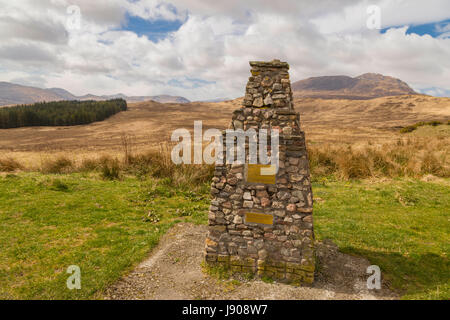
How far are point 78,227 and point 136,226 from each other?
A: 67.9 inches

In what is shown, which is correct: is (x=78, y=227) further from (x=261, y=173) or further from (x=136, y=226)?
(x=261, y=173)

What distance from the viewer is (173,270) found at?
6.11 meters

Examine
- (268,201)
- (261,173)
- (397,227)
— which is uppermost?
(261,173)

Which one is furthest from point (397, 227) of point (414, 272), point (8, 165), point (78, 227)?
point (8, 165)

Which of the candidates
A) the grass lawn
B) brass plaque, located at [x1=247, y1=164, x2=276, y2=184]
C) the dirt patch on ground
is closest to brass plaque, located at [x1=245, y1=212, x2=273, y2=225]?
brass plaque, located at [x1=247, y1=164, x2=276, y2=184]

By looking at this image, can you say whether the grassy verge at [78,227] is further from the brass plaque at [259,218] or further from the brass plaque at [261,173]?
the brass plaque at [261,173]

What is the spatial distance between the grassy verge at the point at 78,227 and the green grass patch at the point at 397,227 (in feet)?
16.7

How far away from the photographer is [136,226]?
28.7 feet

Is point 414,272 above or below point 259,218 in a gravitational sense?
below

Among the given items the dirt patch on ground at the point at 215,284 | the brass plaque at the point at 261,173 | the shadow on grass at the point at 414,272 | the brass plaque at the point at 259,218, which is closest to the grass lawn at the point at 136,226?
the shadow on grass at the point at 414,272

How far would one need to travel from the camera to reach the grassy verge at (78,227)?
5.60m

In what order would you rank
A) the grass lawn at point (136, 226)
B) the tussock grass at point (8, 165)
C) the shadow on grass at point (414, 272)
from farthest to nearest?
the tussock grass at point (8, 165)
the grass lawn at point (136, 226)
the shadow on grass at point (414, 272)

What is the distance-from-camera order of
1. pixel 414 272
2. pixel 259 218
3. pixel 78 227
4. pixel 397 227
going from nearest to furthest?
pixel 259 218 < pixel 414 272 < pixel 78 227 < pixel 397 227
